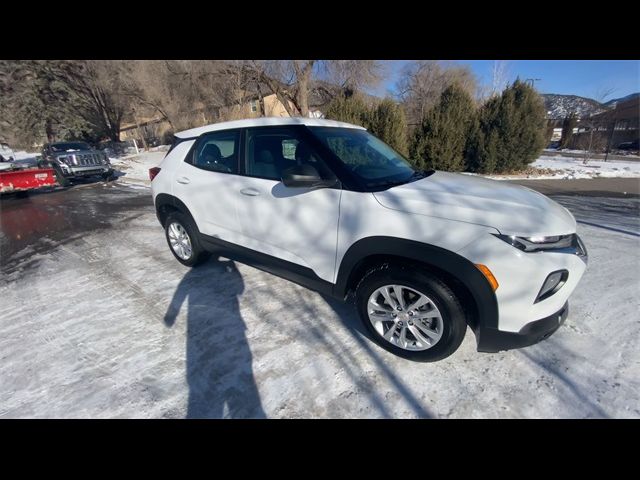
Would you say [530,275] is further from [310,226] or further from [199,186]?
[199,186]

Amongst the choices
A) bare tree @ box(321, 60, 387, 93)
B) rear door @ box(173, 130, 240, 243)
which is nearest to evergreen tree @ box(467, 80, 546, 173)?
bare tree @ box(321, 60, 387, 93)

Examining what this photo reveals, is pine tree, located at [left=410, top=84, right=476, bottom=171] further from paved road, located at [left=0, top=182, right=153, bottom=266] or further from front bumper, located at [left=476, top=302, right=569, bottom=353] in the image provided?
front bumper, located at [left=476, top=302, right=569, bottom=353]

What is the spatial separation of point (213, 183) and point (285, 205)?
1.06 metres

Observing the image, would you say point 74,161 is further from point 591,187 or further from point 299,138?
point 591,187

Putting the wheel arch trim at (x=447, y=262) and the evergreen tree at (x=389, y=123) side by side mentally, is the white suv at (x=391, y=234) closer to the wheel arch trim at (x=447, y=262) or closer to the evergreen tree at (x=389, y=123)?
the wheel arch trim at (x=447, y=262)

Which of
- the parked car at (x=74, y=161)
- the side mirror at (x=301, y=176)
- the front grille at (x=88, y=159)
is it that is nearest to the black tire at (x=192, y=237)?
the side mirror at (x=301, y=176)

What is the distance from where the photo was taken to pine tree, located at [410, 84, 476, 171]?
10.8 meters

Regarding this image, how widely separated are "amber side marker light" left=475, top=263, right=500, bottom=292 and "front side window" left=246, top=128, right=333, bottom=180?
4.68 feet

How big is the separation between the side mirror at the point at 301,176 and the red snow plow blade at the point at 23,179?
446 inches

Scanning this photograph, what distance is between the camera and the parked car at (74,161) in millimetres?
10898

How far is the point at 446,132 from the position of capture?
10781 mm

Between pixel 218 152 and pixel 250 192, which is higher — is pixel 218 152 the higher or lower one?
the higher one

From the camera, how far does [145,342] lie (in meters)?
2.57

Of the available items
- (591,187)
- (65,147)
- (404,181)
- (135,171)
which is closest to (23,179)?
(65,147)
